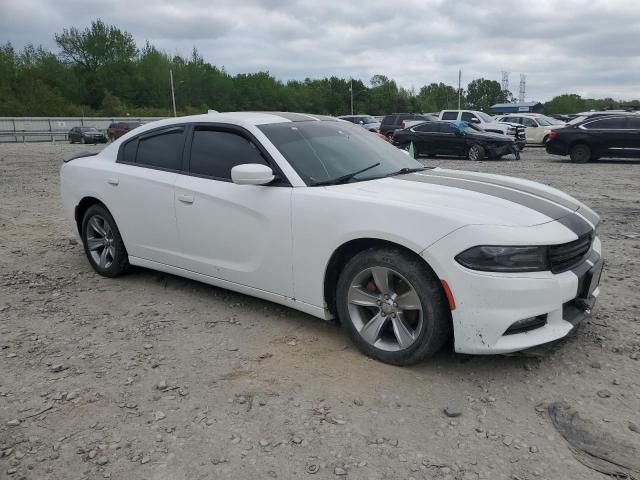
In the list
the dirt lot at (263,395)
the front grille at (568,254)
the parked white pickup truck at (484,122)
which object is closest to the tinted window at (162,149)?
the dirt lot at (263,395)

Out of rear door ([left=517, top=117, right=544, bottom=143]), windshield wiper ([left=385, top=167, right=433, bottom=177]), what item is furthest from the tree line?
windshield wiper ([left=385, top=167, right=433, bottom=177])

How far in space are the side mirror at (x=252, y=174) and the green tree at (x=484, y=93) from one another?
148m

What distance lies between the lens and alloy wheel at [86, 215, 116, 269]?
5.29m

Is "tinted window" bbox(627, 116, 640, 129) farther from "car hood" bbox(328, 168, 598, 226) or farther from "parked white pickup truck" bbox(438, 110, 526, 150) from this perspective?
"car hood" bbox(328, 168, 598, 226)

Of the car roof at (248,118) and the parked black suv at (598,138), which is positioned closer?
the car roof at (248,118)

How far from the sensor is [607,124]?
653 inches

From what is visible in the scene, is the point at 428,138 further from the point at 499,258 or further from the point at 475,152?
the point at 499,258

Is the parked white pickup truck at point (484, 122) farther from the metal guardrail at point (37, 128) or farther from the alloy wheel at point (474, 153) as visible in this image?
the metal guardrail at point (37, 128)

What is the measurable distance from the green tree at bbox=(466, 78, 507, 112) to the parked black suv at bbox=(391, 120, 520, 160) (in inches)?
5149

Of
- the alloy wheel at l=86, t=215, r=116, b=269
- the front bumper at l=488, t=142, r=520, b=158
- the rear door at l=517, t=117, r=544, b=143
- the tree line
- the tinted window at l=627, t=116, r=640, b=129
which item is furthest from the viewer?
the tree line

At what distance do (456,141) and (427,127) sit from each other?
1275mm

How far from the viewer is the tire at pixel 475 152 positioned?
18.5 meters

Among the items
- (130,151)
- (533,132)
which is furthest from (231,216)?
(533,132)

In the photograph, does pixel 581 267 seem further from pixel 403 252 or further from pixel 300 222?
pixel 300 222
